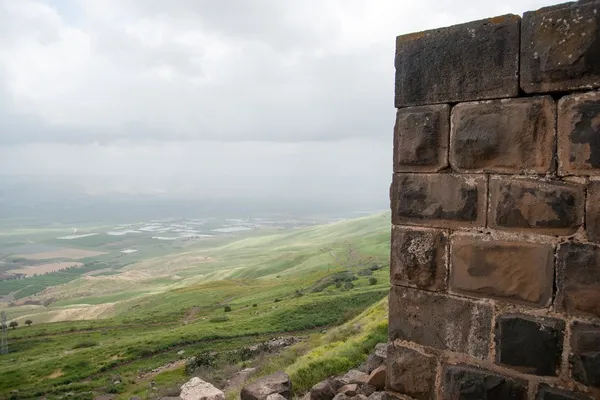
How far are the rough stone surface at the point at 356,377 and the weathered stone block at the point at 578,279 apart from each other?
6.57 meters

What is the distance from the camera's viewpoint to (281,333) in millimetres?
43344

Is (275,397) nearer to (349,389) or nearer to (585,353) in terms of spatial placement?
(349,389)

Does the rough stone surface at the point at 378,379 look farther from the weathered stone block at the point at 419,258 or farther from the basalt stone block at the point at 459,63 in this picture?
the basalt stone block at the point at 459,63

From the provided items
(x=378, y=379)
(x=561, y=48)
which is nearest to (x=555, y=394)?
(x=561, y=48)

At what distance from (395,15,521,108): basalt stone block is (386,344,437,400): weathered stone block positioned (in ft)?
5.87

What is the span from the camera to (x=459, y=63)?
3061 millimetres

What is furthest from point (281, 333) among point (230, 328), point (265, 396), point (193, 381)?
point (265, 396)

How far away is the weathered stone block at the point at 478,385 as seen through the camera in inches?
117

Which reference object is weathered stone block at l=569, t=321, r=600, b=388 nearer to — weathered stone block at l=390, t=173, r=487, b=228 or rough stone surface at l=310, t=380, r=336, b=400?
weathered stone block at l=390, t=173, r=487, b=228

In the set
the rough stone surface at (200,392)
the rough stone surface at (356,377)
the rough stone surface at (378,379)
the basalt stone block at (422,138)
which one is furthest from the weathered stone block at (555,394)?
the rough stone surface at (200,392)

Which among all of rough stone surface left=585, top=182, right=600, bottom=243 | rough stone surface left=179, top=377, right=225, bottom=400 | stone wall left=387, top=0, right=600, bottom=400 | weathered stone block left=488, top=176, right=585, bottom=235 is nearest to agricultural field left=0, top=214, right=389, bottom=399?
rough stone surface left=179, top=377, right=225, bottom=400

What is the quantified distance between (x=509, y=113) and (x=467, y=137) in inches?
11.3

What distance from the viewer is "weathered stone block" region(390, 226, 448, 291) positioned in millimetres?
3240

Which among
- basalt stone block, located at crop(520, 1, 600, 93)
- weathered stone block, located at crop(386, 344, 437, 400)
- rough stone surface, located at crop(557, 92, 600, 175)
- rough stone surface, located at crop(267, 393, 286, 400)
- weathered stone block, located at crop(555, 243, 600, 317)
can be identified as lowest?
rough stone surface, located at crop(267, 393, 286, 400)
